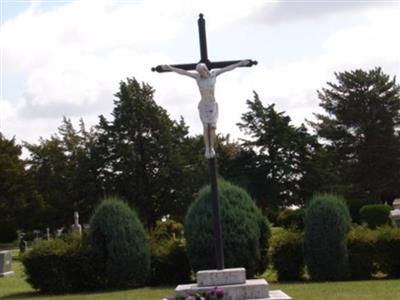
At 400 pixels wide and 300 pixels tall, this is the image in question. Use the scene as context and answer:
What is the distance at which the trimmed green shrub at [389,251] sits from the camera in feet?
65.1

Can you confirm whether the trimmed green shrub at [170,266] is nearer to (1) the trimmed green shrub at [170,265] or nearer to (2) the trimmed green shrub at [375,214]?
(1) the trimmed green shrub at [170,265]

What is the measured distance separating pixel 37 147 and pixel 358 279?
44.5 meters

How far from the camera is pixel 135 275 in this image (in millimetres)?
20094

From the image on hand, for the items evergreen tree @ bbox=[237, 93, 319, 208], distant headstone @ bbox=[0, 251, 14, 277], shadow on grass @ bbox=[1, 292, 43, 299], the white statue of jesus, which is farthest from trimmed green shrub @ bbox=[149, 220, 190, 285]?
evergreen tree @ bbox=[237, 93, 319, 208]

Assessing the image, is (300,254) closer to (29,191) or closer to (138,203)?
(138,203)

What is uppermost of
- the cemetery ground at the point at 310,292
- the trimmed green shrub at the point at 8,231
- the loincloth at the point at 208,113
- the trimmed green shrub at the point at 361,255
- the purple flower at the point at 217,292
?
the trimmed green shrub at the point at 8,231

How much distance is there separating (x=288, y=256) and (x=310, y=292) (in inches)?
139

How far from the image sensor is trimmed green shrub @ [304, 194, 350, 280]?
64.3ft

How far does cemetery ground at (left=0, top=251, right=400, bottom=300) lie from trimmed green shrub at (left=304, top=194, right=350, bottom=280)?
28.8 inches

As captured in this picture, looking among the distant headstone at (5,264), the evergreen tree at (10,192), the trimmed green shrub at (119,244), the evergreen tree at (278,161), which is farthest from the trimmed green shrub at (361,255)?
the evergreen tree at (10,192)

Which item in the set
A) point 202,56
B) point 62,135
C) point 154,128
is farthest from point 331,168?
point 202,56

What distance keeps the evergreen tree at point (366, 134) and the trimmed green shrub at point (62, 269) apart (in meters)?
39.2

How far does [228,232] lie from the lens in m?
19.0

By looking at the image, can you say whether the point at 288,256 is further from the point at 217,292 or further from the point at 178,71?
the point at 217,292
